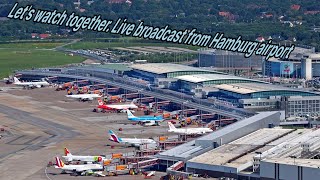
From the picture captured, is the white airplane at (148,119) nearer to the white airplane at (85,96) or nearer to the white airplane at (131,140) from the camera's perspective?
the white airplane at (131,140)

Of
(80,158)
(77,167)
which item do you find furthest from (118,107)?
(77,167)

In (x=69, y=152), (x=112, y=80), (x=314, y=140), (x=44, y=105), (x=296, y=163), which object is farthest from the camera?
(x=112, y=80)

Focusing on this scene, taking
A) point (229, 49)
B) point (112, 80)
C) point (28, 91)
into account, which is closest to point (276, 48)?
point (229, 49)

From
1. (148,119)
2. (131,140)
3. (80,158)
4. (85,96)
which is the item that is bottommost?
(80,158)

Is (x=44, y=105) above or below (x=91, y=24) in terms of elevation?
below

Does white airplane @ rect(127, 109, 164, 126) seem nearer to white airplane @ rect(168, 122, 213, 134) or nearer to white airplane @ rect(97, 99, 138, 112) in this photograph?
white airplane @ rect(168, 122, 213, 134)

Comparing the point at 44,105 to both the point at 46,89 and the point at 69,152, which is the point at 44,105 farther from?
the point at 69,152

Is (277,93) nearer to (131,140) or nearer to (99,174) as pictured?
(131,140)

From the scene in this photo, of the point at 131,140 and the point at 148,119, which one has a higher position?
the point at 148,119

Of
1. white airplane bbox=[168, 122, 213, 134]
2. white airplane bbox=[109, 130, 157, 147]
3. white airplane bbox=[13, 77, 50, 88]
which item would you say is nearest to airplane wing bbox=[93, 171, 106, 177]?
white airplane bbox=[109, 130, 157, 147]

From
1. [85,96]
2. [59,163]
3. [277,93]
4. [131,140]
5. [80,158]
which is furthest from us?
[85,96]

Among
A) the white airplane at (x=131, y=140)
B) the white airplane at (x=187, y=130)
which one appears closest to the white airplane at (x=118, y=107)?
the white airplane at (x=187, y=130)
